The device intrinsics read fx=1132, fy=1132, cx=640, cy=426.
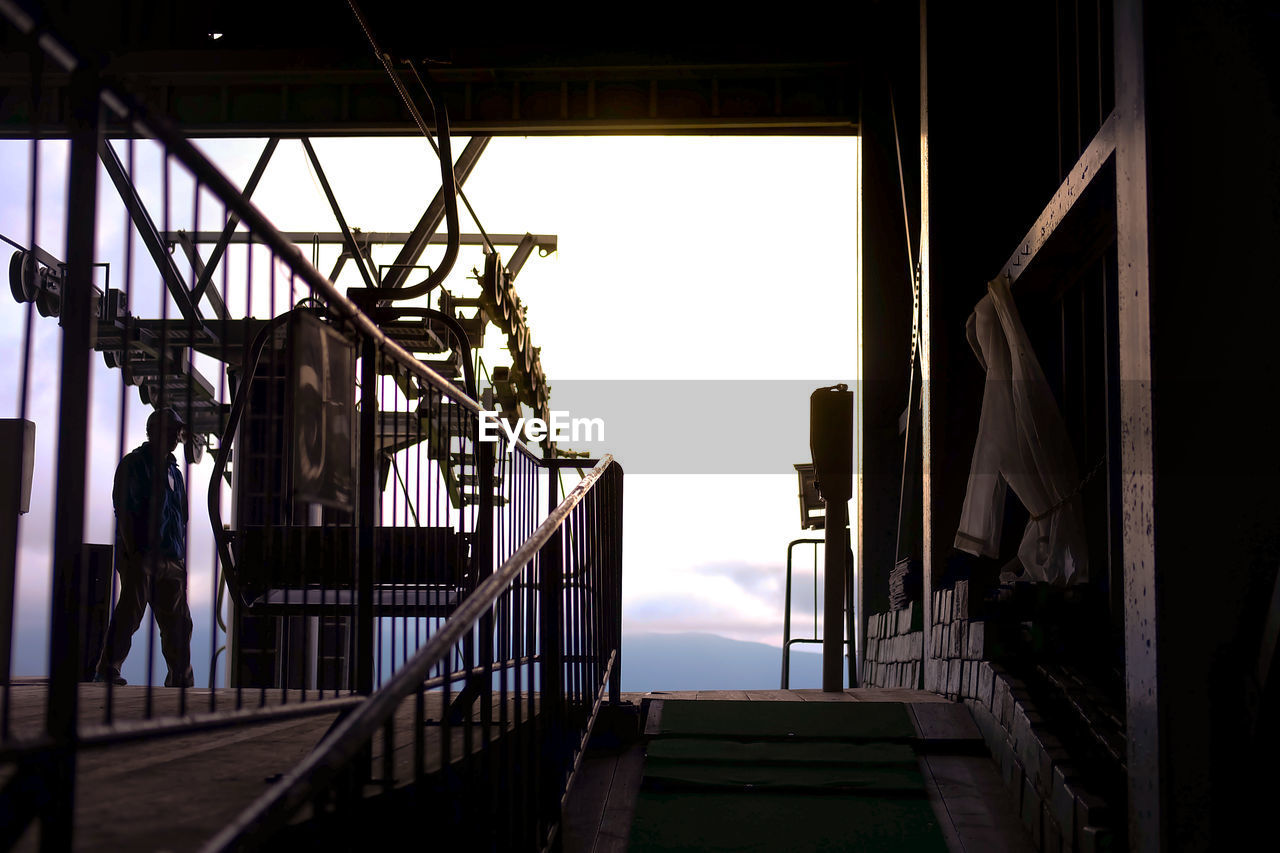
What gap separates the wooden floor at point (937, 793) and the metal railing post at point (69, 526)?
2448 mm

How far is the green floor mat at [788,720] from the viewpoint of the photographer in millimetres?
4754

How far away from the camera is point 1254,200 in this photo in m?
3.26

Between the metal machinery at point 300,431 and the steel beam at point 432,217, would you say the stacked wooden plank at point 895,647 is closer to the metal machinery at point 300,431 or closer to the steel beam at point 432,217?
the metal machinery at point 300,431

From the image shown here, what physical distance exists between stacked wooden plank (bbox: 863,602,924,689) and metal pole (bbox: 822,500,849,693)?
44cm

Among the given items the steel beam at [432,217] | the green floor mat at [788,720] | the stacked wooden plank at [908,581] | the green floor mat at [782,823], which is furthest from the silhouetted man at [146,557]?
the stacked wooden plank at [908,581]

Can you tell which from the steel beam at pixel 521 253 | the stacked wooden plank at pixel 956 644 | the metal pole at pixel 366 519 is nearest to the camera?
the metal pole at pixel 366 519

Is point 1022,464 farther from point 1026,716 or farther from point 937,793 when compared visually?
point 937,793

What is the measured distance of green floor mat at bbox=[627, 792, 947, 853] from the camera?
365 cm

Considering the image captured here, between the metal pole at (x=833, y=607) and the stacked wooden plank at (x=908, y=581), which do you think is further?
the stacked wooden plank at (x=908, y=581)

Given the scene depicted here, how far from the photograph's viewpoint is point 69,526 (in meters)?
1.30

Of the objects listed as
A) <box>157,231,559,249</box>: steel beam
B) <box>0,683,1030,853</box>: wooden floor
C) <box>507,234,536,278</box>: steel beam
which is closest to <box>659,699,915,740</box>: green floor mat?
<box>0,683,1030,853</box>: wooden floor

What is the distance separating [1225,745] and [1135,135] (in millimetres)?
1776

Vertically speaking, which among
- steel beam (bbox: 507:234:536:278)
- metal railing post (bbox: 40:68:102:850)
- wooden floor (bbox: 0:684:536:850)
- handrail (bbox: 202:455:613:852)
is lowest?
wooden floor (bbox: 0:684:536:850)

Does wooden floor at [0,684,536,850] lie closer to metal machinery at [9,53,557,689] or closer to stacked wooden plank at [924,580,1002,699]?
metal machinery at [9,53,557,689]
